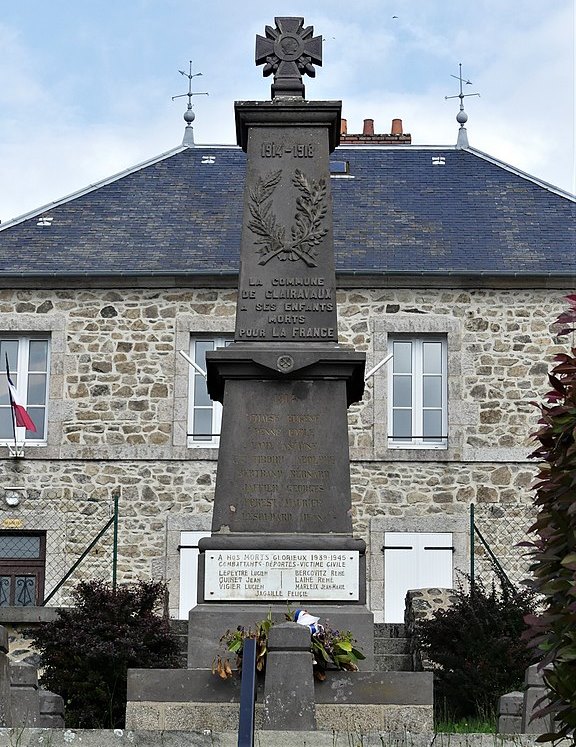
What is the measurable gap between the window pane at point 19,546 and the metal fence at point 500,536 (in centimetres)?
475

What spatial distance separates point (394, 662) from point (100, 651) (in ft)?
7.67

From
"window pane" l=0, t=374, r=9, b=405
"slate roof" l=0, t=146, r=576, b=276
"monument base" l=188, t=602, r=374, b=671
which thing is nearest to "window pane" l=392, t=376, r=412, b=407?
"slate roof" l=0, t=146, r=576, b=276

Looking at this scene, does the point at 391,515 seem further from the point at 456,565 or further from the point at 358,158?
the point at 358,158

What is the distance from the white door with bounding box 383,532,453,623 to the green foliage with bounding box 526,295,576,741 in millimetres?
10544

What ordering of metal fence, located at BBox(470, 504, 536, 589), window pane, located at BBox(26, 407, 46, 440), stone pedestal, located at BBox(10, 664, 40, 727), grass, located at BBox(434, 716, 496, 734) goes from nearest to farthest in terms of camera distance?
stone pedestal, located at BBox(10, 664, 40, 727) < grass, located at BBox(434, 716, 496, 734) < metal fence, located at BBox(470, 504, 536, 589) < window pane, located at BBox(26, 407, 46, 440)

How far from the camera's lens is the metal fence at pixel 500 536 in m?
14.7

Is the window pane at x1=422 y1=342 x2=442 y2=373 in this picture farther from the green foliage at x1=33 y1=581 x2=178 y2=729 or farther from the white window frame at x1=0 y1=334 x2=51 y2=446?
the green foliage at x1=33 y1=581 x2=178 y2=729

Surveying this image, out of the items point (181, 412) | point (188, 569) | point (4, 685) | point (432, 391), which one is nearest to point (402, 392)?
point (432, 391)

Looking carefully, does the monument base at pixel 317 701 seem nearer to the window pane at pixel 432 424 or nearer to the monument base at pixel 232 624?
the monument base at pixel 232 624

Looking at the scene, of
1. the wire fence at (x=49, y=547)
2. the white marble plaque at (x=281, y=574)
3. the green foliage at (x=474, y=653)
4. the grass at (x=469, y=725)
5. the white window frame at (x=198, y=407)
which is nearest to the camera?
the white marble plaque at (x=281, y=574)

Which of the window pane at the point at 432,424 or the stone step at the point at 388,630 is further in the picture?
the window pane at the point at 432,424

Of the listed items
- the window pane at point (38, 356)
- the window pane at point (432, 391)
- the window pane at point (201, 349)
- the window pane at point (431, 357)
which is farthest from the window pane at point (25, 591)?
the window pane at point (431, 357)

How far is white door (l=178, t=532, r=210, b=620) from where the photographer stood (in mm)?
14758

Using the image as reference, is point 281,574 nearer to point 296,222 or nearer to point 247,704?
point 296,222
